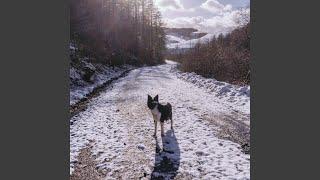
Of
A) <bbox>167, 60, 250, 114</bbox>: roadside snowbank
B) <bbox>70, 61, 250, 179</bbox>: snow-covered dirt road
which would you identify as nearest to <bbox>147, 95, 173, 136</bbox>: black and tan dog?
<bbox>70, 61, 250, 179</bbox>: snow-covered dirt road

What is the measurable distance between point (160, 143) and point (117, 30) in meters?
51.9

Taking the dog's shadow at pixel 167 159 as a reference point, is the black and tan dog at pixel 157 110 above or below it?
above

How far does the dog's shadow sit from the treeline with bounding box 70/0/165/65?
22493mm

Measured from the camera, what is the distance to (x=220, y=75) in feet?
77.6

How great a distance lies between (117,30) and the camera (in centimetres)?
5950

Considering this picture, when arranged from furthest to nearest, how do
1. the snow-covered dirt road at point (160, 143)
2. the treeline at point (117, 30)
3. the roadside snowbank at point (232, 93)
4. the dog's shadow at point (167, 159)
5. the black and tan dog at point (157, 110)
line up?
the treeline at point (117, 30) → the roadside snowbank at point (232, 93) → the black and tan dog at point (157, 110) → the snow-covered dirt road at point (160, 143) → the dog's shadow at point (167, 159)

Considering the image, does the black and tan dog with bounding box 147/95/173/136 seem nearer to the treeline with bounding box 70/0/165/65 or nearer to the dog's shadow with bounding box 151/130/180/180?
the dog's shadow with bounding box 151/130/180/180

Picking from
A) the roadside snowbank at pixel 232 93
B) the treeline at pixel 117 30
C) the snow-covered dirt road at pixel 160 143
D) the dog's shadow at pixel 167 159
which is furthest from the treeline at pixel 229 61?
the treeline at pixel 117 30

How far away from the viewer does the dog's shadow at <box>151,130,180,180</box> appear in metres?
7.58

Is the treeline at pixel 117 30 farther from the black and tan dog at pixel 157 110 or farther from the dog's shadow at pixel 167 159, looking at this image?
the dog's shadow at pixel 167 159

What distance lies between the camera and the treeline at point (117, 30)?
3923 centimetres

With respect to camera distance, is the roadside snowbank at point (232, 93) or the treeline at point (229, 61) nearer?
Result: the roadside snowbank at point (232, 93)

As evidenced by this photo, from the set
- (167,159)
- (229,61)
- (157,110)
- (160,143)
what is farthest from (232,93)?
(167,159)

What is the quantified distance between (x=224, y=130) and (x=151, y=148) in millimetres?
2974
